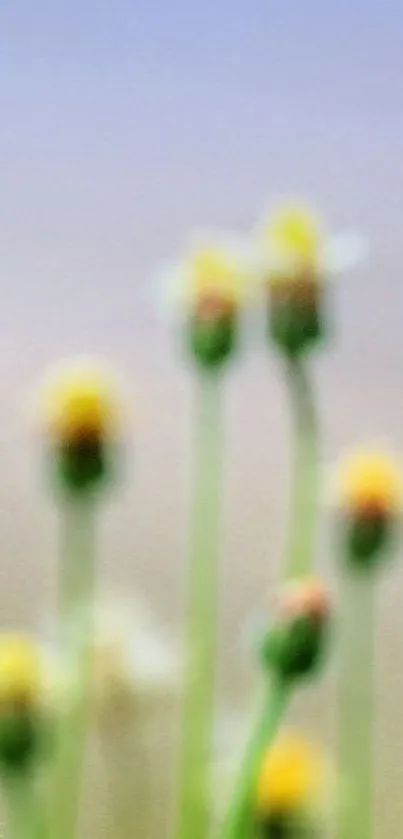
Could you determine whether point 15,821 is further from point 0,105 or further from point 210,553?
point 0,105

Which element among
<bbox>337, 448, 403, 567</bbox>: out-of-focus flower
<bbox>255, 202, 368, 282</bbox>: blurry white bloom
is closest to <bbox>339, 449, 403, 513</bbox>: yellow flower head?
<bbox>337, 448, 403, 567</bbox>: out-of-focus flower

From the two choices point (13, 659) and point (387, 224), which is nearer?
point (13, 659)

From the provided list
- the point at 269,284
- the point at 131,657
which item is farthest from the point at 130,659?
the point at 269,284

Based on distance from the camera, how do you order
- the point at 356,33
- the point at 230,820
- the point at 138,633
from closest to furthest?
the point at 230,820, the point at 138,633, the point at 356,33

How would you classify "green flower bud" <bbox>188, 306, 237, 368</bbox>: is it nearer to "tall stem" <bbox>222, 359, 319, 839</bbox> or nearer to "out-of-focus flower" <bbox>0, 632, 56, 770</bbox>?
"tall stem" <bbox>222, 359, 319, 839</bbox>

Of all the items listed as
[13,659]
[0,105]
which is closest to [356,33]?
[0,105]

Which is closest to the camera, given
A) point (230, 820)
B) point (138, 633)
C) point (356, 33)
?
point (230, 820)

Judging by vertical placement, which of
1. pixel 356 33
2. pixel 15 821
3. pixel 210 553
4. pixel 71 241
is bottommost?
pixel 15 821
